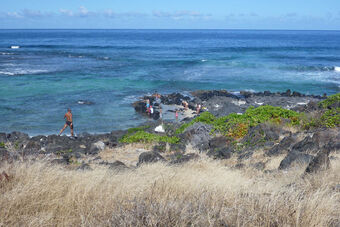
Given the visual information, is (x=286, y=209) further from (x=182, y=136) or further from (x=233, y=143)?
(x=182, y=136)

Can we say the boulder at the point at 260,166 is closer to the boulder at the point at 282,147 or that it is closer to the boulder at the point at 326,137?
the boulder at the point at 282,147

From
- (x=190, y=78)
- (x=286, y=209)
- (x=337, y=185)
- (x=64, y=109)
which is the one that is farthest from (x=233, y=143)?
(x=190, y=78)

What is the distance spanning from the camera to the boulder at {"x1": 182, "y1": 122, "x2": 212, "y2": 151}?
503 inches

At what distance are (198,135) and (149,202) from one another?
951cm

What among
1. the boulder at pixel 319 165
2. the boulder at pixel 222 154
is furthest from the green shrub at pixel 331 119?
the boulder at pixel 319 165

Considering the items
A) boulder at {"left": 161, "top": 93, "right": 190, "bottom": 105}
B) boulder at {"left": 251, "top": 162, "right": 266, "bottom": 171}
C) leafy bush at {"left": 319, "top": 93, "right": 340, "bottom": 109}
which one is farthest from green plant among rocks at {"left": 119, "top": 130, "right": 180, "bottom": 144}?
boulder at {"left": 161, "top": 93, "right": 190, "bottom": 105}

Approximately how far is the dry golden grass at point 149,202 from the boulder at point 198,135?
7.44m

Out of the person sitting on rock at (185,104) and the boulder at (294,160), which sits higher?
the boulder at (294,160)

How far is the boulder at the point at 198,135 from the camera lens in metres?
12.8

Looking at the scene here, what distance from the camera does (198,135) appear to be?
1344 cm

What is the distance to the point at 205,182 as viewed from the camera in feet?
17.1

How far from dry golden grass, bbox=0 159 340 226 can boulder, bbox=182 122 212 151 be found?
7.44 meters

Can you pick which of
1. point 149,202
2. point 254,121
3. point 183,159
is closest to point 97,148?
point 183,159

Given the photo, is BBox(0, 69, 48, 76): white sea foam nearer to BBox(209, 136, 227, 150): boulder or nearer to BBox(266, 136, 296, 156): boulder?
BBox(209, 136, 227, 150): boulder
